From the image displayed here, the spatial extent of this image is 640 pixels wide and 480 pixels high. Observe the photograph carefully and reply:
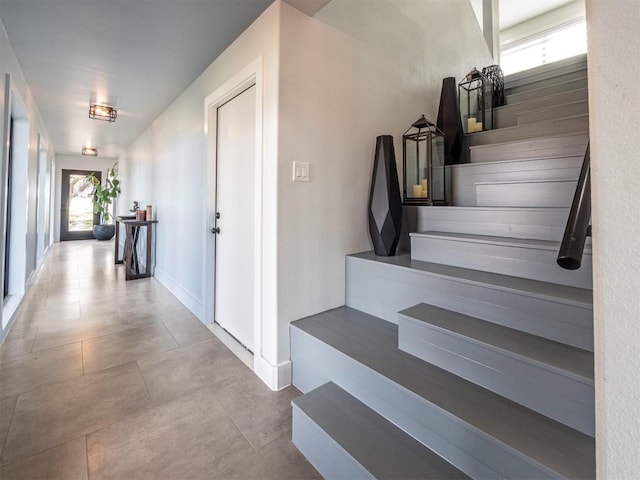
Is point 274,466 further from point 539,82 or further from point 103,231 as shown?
point 103,231

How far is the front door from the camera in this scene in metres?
8.77

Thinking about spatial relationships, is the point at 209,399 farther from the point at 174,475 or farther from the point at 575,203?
the point at 575,203

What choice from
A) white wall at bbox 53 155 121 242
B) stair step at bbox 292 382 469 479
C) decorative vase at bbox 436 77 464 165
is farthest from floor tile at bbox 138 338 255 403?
white wall at bbox 53 155 121 242

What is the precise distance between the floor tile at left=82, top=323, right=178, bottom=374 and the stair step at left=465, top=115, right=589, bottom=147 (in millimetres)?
3274

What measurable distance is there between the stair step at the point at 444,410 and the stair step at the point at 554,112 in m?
2.36

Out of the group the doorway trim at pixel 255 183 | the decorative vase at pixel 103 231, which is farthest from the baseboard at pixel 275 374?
the decorative vase at pixel 103 231

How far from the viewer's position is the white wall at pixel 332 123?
189 centimetres

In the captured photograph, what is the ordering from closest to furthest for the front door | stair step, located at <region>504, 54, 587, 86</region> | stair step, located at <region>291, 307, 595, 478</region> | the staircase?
stair step, located at <region>291, 307, 595, 478</region> < the staircase < stair step, located at <region>504, 54, 587, 86</region> < the front door

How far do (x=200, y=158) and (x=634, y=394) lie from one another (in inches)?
129

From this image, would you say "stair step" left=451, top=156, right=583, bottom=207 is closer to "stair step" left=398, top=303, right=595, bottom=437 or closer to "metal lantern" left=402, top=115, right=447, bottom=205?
"metal lantern" left=402, top=115, right=447, bottom=205

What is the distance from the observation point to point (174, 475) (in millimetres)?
1295

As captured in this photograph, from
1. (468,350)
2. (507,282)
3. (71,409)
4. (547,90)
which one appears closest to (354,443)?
(468,350)

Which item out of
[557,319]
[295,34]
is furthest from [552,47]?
[557,319]

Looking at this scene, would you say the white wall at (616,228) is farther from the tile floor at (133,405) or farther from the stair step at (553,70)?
the stair step at (553,70)
